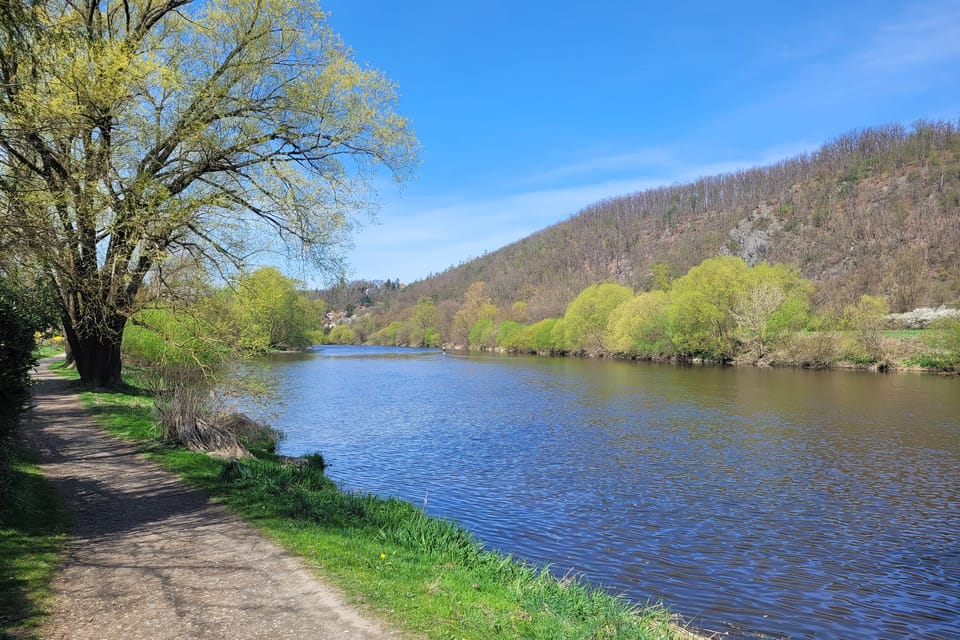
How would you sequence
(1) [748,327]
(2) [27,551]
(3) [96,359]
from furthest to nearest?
1. (1) [748,327]
2. (3) [96,359]
3. (2) [27,551]

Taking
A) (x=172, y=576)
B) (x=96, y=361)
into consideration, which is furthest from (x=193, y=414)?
(x=96, y=361)

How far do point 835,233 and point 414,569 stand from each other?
533 feet

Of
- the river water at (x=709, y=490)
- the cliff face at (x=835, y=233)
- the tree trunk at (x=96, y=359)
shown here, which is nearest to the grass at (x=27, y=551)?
the river water at (x=709, y=490)

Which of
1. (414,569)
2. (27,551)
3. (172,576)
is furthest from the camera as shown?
(414,569)

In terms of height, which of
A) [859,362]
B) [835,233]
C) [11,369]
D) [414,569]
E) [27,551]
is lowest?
[414,569]

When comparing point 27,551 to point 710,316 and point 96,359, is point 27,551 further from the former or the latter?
point 710,316

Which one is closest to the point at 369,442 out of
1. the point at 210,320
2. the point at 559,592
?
the point at 210,320

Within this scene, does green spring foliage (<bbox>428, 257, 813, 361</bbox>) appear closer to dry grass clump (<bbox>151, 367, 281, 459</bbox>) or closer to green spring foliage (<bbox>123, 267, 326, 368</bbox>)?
green spring foliage (<bbox>123, 267, 326, 368</bbox>)

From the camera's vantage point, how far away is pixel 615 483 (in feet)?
53.1

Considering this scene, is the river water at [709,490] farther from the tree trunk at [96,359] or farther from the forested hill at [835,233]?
the forested hill at [835,233]

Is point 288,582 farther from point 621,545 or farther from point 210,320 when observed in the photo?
point 210,320

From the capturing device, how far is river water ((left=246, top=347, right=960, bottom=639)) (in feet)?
31.6

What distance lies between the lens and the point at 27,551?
674cm

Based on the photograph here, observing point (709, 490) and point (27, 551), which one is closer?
point (27, 551)
